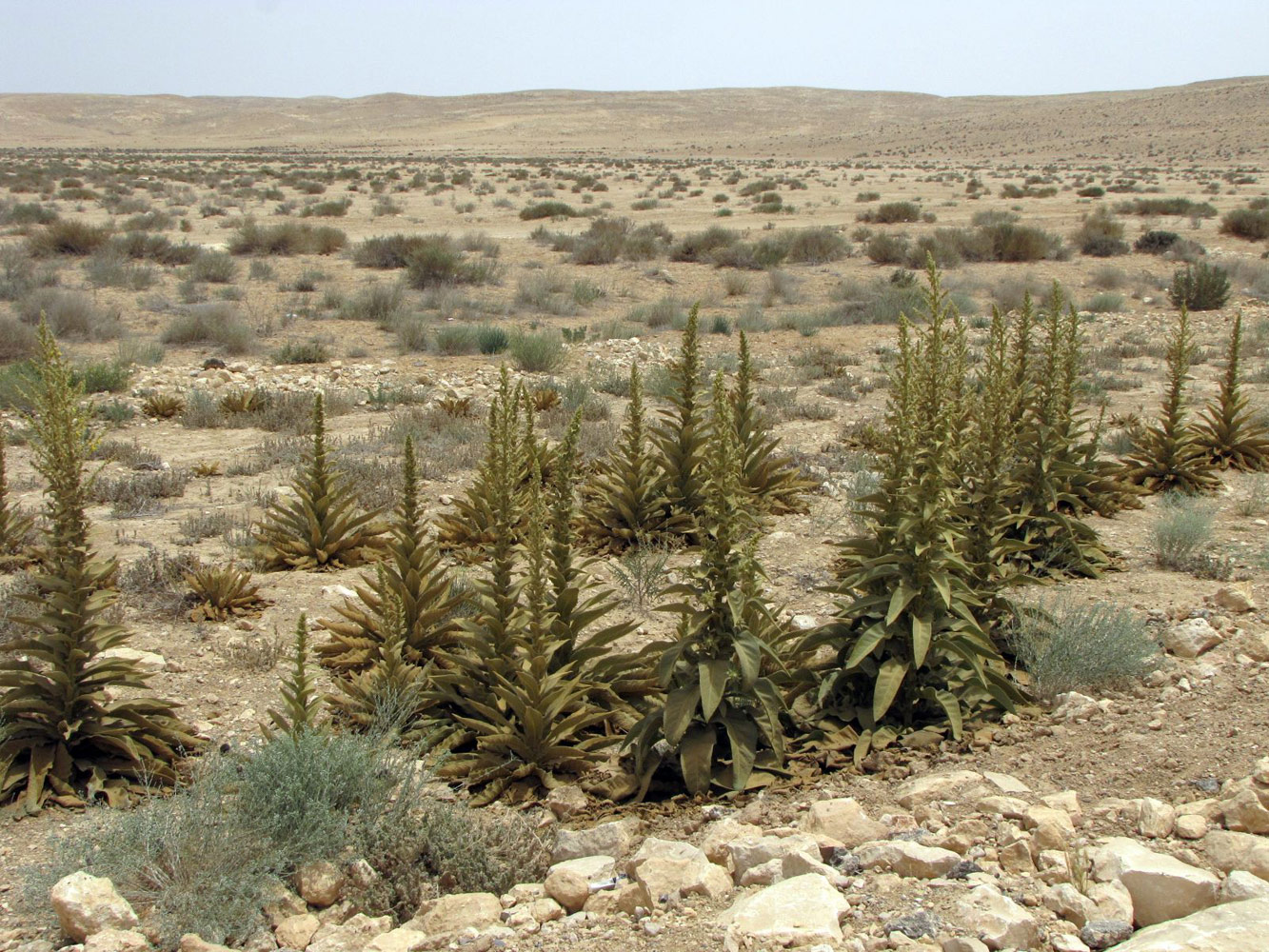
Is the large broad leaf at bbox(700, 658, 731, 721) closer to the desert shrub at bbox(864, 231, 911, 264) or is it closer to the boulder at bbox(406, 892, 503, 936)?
the boulder at bbox(406, 892, 503, 936)

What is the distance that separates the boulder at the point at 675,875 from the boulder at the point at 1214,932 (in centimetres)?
105

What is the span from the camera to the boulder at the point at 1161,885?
2.70 metres

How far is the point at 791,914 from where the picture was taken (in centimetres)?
274

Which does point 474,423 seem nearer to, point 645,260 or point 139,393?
point 139,393

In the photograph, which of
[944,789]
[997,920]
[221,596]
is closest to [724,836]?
[944,789]

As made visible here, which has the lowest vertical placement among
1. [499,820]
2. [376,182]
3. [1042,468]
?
[499,820]

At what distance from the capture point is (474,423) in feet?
31.2

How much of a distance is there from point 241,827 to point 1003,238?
20.3m

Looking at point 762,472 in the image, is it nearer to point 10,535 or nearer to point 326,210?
point 10,535

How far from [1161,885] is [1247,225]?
24.8 m

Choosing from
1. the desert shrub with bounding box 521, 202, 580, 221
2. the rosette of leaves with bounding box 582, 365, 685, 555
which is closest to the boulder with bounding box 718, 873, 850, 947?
the rosette of leaves with bounding box 582, 365, 685, 555

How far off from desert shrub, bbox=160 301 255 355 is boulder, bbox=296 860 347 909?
10464mm

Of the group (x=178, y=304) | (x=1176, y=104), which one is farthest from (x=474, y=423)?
(x=1176, y=104)

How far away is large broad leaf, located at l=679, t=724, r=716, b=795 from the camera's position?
12.7ft
